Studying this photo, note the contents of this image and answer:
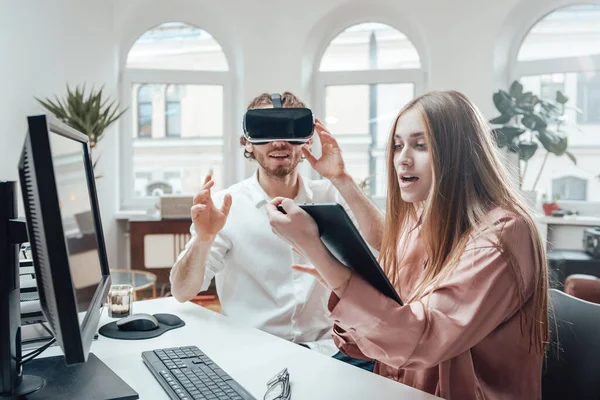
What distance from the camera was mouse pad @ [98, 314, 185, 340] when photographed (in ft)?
4.58

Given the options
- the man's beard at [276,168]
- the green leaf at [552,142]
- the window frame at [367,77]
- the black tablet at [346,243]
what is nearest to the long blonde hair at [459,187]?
the black tablet at [346,243]

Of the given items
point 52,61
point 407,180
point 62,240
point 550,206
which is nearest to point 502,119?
point 550,206

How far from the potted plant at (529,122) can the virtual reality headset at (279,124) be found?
277cm

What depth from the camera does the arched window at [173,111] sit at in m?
4.92

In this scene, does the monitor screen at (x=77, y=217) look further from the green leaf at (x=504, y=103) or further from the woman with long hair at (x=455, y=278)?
the green leaf at (x=504, y=103)

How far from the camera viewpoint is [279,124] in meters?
1.57

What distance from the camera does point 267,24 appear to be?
15.4ft

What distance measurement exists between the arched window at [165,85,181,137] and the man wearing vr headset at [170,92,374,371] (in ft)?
10.1

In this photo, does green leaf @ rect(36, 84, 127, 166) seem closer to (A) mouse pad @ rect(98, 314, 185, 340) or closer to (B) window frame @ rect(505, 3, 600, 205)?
(A) mouse pad @ rect(98, 314, 185, 340)

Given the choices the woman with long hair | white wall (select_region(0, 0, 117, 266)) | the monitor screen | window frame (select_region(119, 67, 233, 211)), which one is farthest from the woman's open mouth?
window frame (select_region(119, 67, 233, 211))

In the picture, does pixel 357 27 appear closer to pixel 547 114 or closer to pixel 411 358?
pixel 547 114

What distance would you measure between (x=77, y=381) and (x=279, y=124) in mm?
839

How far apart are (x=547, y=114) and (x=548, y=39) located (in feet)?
2.64

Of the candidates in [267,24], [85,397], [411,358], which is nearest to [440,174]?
[411,358]
